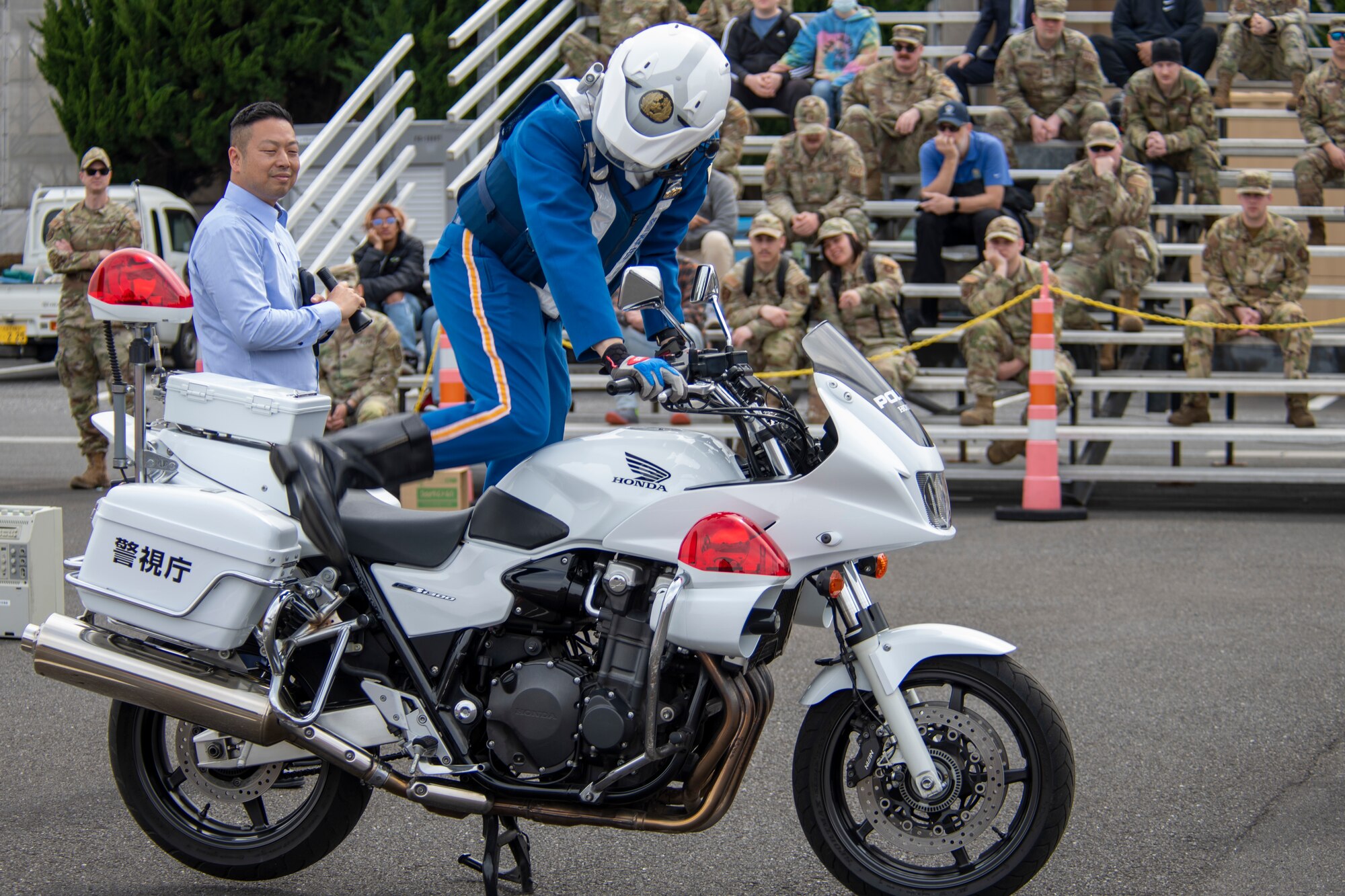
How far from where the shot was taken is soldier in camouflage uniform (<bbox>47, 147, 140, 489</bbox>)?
34.8 feet

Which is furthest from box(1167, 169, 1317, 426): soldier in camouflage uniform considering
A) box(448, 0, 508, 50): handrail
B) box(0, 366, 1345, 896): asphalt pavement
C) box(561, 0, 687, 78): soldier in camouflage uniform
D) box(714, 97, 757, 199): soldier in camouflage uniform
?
box(448, 0, 508, 50): handrail

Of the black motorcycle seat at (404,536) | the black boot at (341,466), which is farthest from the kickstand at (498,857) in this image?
the black boot at (341,466)

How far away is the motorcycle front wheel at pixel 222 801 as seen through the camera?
4027 mm

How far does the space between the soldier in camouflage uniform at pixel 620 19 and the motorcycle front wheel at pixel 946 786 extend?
1236cm

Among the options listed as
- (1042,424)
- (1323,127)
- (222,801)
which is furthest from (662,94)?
(1323,127)

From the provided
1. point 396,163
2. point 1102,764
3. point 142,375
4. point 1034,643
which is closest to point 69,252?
point 396,163

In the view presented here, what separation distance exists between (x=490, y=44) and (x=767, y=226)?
526cm

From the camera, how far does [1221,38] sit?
15617 mm

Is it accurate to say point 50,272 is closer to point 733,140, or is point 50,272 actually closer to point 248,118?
point 733,140

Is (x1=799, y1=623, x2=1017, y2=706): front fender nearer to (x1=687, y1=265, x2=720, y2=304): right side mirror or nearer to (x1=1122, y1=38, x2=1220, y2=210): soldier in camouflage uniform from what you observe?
(x1=687, y1=265, x2=720, y2=304): right side mirror

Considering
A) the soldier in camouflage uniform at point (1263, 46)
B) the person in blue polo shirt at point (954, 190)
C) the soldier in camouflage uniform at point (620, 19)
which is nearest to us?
the person in blue polo shirt at point (954, 190)

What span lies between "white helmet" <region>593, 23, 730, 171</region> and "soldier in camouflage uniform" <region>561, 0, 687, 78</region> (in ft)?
38.0

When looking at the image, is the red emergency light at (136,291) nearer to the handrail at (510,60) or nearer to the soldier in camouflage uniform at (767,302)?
the soldier in camouflage uniform at (767,302)

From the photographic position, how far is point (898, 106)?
45.3 feet
